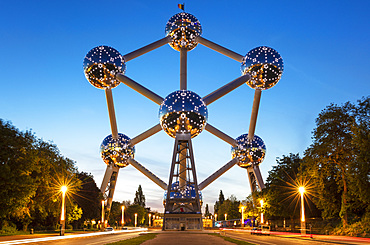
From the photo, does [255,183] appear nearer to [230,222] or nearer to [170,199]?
[170,199]

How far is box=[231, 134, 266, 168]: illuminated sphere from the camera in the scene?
71188 mm

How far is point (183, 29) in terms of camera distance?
64750 mm

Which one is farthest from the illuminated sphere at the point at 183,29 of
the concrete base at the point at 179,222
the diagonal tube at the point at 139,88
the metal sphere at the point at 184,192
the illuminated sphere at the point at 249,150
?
the concrete base at the point at 179,222

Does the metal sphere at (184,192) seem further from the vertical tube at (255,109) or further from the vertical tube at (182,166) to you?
the vertical tube at (255,109)

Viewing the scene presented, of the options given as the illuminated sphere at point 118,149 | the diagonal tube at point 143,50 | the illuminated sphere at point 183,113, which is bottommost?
the illuminated sphere at point 118,149

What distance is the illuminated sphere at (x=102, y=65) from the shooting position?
190ft

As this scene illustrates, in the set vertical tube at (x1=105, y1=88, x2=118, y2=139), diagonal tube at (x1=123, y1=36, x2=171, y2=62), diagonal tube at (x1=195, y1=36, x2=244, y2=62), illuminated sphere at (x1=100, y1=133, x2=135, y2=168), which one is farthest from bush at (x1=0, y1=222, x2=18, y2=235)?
diagonal tube at (x1=195, y1=36, x2=244, y2=62)

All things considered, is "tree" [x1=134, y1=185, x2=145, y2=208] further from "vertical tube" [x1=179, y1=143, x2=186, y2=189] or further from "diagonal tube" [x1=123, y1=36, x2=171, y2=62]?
"diagonal tube" [x1=123, y1=36, x2=171, y2=62]

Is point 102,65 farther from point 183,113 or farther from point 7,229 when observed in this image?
point 7,229

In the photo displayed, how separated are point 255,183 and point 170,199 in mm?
29800

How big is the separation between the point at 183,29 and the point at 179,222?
31634mm

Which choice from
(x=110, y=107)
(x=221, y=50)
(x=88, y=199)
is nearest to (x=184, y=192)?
(x=88, y=199)

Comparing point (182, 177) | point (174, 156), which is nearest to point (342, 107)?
point (174, 156)

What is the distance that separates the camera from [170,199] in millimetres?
59531
